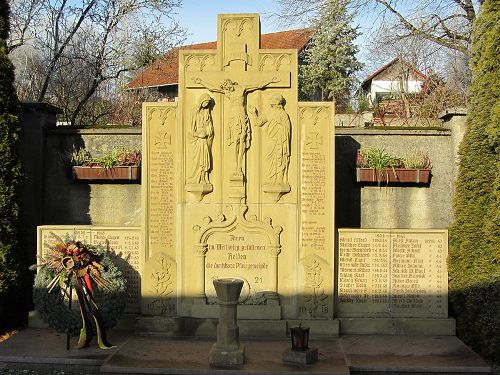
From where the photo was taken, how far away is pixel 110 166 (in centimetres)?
904

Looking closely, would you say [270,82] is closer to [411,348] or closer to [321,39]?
[411,348]

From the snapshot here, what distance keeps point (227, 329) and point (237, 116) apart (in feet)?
9.39

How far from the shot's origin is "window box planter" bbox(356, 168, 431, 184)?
29.1 ft

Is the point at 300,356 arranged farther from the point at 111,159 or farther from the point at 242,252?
the point at 111,159

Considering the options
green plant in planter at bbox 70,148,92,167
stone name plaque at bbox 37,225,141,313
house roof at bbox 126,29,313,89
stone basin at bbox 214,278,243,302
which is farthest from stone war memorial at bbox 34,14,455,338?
house roof at bbox 126,29,313,89

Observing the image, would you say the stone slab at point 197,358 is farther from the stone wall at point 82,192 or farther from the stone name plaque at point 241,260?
the stone wall at point 82,192

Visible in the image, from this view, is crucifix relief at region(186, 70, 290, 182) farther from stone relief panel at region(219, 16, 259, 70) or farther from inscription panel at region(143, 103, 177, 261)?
inscription panel at region(143, 103, 177, 261)

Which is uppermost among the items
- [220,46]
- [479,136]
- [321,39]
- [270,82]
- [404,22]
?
[321,39]

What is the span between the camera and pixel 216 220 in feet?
26.5

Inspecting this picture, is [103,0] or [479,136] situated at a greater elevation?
[103,0]

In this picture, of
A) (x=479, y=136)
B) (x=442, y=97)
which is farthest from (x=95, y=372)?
(x=442, y=97)

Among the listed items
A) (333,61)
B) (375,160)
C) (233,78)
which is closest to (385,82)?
(333,61)

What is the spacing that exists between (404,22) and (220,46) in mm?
10424

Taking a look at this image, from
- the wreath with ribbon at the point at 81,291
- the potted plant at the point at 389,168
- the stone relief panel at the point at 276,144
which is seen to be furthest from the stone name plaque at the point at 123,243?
the potted plant at the point at 389,168
